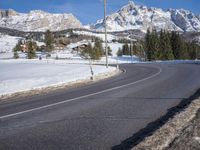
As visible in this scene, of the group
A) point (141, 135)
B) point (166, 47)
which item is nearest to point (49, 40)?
point (166, 47)

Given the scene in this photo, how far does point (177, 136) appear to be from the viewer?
642cm

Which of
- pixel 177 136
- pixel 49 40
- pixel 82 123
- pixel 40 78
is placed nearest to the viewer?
pixel 177 136

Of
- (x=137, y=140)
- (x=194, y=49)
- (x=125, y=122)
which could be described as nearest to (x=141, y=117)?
(x=125, y=122)

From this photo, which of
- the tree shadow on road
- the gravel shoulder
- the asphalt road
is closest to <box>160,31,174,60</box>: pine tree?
the asphalt road

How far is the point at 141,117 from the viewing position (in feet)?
28.7

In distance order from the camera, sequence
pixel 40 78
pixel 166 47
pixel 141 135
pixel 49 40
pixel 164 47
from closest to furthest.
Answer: pixel 141 135, pixel 40 78, pixel 166 47, pixel 164 47, pixel 49 40

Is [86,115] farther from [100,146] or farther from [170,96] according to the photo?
[170,96]

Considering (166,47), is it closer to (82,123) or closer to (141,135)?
(82,123)

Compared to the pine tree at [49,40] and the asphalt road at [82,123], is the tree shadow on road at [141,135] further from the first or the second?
the pine tree at [49,40]

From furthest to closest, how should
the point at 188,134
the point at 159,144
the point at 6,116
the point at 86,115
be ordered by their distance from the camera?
the point at 6,116, the point at 86,115, the point at 188,134, the point at 159,144

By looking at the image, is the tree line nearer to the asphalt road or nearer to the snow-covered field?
the snow-covered field

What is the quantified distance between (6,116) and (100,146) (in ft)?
15.2

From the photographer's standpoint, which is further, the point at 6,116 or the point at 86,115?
the point at 6,116

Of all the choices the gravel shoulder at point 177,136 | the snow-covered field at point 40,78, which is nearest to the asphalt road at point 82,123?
the gravel shoulder at point 177,136
